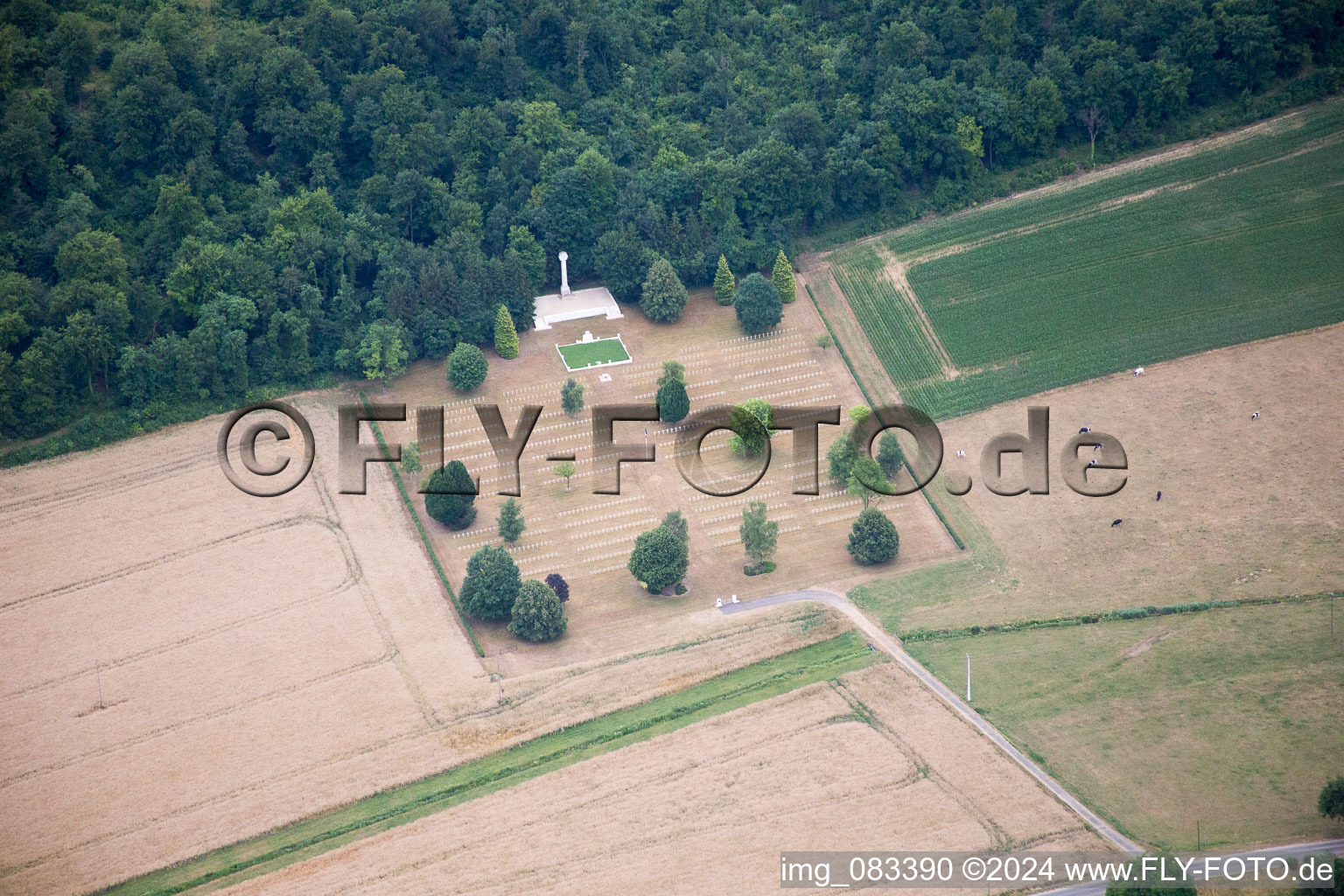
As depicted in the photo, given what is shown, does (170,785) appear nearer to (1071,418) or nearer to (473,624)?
(473,624)

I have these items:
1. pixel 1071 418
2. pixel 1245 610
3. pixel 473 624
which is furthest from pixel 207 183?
pixel 1245 610

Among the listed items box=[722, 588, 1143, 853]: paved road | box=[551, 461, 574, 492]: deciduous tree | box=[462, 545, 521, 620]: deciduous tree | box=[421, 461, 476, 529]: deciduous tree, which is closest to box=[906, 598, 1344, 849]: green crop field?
box=[722, 588, 1143, 853]: paved road

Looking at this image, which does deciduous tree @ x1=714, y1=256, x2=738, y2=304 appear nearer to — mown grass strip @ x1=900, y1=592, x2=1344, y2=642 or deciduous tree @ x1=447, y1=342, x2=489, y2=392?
deciduous tree @ x1=447, y1=342, x2=489, y2=392

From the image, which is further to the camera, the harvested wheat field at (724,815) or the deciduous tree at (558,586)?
the deciduous tree at (558,586)

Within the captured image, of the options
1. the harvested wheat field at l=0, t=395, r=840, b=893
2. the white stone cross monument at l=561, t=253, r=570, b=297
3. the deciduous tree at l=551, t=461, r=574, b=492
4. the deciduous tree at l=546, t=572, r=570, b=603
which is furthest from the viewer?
the white stone cross monument at l=561, t=253, r=570, b=297

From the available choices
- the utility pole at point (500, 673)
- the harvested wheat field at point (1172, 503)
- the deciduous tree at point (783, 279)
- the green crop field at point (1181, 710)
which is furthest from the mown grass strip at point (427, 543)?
the deciduous tree at point (783, 279)

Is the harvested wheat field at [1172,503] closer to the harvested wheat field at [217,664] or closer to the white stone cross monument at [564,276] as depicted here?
the harvested wheat field at [217,664]
